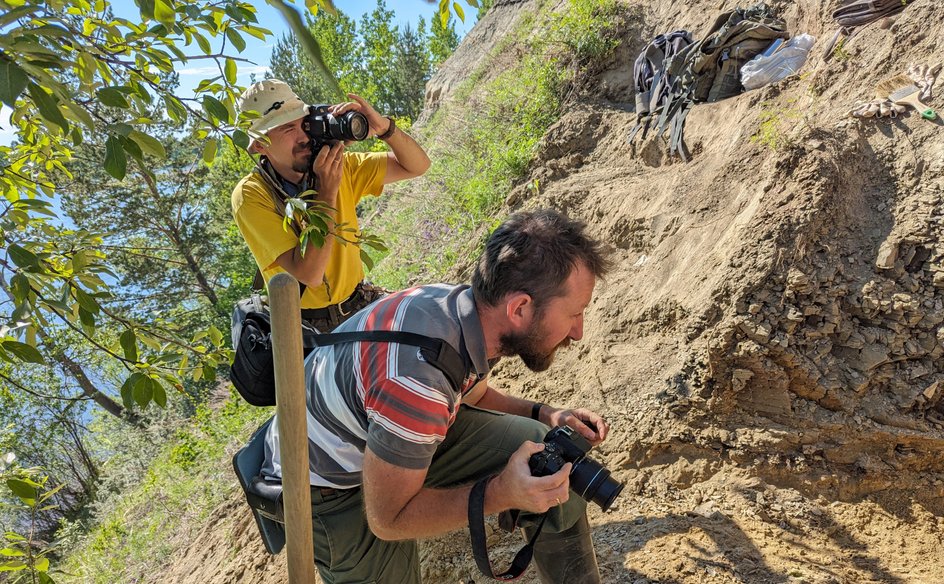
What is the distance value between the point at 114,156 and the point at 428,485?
4.79 ft

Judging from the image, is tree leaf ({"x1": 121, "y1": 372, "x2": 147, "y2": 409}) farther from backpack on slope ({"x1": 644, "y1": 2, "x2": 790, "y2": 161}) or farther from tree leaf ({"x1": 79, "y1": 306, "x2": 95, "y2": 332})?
backpack on slope ({"x1": 644, "y1": 2, "x2": 790, "y2": 161})

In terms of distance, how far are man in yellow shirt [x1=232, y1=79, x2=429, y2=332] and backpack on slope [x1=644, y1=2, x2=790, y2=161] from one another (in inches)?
94.4

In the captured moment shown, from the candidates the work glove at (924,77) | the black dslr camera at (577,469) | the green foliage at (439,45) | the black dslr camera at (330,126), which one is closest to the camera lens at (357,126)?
the black dslr camera at (330,126)

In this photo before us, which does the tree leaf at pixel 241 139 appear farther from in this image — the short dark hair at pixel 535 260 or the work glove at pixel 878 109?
the work glove at pixel 878 109

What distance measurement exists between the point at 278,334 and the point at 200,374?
57 cm

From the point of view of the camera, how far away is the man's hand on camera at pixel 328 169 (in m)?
2.61

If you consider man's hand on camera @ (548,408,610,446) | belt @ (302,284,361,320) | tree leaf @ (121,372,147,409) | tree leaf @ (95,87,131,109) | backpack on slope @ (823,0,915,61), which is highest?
tree leaf @ (95,87,131,109)

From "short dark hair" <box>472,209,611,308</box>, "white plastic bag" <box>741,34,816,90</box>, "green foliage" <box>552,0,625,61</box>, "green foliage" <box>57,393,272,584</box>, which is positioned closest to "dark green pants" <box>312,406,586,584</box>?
"short dark hair" <box>472,209,611,308</box>

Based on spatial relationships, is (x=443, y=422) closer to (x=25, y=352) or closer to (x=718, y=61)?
(x=25, y=352)

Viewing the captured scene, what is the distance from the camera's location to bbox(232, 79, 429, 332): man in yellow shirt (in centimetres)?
249

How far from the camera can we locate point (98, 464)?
2039cm

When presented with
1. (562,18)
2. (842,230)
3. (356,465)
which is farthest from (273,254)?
(562,18)

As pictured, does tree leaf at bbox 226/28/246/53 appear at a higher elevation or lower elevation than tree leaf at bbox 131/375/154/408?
higher

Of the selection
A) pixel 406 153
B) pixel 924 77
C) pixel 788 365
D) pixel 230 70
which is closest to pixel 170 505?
pixel 406 153
